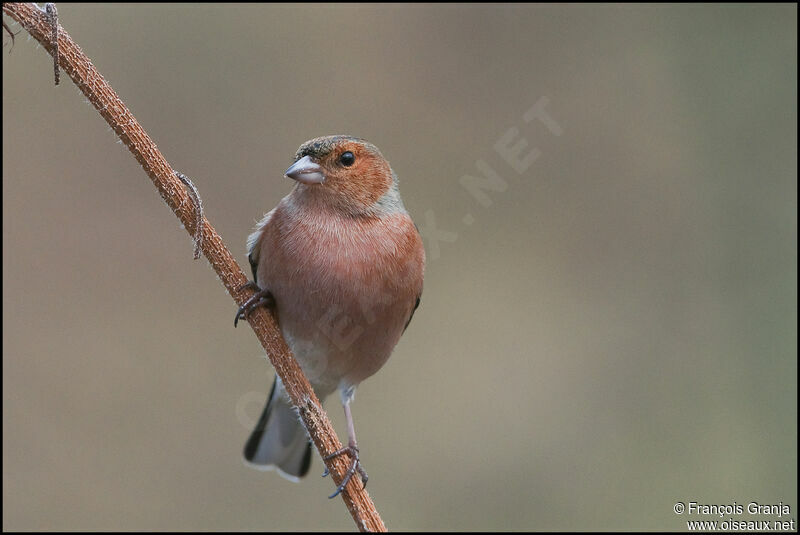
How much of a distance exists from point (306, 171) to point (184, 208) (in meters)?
0.99

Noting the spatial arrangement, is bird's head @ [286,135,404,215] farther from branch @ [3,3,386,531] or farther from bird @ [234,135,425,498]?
branch @ [3,3,386,531]

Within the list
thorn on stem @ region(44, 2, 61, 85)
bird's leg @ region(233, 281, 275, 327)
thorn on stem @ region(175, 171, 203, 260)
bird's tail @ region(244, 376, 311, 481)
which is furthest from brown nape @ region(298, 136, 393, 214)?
thorn on stem @ region(44, 2, 61, 85)

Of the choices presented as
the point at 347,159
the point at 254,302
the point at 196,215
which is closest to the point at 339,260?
the point at 254,302

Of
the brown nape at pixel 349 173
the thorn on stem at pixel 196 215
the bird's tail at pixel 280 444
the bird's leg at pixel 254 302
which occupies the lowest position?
the bird's tail at pixel 280 444

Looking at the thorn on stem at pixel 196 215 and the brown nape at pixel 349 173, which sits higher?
the thorn on stem at pixel 196 215

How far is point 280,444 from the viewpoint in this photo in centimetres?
451

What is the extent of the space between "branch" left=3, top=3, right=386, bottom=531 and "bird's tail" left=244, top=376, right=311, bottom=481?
1710 millimetres

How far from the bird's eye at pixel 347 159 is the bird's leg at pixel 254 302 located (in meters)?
0.66

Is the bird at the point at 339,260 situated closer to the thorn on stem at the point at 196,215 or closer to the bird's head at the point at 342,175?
the bird's head at the point at 342,175

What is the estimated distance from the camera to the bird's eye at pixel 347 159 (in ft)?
12.0

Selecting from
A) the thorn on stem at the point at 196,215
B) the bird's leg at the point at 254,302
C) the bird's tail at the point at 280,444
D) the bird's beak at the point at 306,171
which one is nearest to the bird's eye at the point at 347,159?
the bird's beak at the point at 306,171

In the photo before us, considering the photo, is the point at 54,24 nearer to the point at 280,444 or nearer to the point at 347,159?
the point at 347,159

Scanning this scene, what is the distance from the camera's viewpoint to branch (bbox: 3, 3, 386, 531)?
7.22 ft

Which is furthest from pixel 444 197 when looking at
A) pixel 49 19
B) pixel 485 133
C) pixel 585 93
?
pixel 49 19
